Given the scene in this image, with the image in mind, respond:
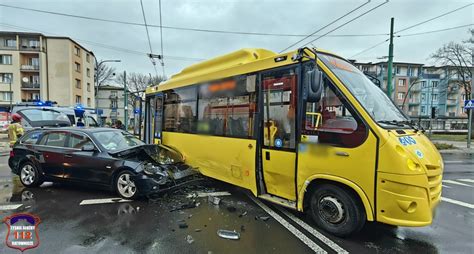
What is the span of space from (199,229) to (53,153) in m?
4.47

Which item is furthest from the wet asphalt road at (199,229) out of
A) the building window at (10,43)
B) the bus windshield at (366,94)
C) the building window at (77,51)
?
the building window at (10,43)

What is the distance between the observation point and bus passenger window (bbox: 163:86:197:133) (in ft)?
21.5

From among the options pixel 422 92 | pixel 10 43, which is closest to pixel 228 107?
pixel 10 43

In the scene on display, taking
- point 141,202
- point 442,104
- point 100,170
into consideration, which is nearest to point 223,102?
point 141,202

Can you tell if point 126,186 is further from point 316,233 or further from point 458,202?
point 458,202

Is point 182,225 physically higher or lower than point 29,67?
lower

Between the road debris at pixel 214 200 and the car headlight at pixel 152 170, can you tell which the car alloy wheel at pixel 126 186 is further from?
the road debris at pixel 214 200

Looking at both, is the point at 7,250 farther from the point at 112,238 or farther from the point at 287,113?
the point at 287,113

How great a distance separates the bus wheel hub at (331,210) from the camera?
3641mm

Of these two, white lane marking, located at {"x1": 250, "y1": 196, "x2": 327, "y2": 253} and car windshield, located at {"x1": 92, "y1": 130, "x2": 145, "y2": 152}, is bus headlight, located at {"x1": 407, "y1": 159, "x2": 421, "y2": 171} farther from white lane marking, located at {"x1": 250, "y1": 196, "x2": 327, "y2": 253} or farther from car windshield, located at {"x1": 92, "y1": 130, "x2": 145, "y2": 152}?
car windshield, located at {"x1": 92, "y1": 130, "x2": 145, "y2": 152}

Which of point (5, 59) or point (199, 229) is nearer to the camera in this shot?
point (199, 229)

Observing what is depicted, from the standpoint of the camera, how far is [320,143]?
3736mm

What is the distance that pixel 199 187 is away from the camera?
624 cm

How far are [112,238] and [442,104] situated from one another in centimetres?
8429
